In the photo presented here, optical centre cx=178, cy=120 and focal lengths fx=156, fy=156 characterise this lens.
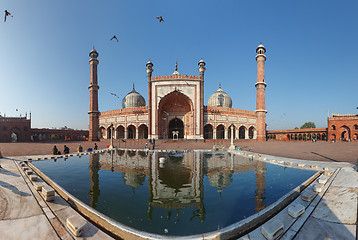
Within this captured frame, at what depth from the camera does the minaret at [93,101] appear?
32.4m

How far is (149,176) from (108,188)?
1.98 metres

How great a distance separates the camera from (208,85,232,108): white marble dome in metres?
40.0

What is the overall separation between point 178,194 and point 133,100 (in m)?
36.3

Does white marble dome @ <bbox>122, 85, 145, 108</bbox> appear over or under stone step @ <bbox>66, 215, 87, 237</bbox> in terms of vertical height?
over

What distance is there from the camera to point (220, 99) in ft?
132

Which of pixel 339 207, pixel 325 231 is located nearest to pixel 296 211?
pixel 325 231

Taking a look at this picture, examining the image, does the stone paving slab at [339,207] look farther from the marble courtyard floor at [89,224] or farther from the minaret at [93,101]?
the minaret at [93,101]

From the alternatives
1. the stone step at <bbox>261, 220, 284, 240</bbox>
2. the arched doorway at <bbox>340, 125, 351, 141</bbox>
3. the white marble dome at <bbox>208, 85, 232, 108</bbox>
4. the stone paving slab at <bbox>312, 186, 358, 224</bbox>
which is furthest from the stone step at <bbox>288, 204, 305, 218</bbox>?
the arched doorway at <bbox>340, 125, 351, 141</bbox>

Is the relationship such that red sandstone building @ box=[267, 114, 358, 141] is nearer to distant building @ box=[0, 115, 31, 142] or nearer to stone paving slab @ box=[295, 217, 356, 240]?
stone paving slab @ box=[295, 217, 356, 240]

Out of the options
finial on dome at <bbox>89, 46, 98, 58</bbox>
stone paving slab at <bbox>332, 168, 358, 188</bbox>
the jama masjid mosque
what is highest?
finial on dome at <bbox>89, 46, 98, 58</bbox>

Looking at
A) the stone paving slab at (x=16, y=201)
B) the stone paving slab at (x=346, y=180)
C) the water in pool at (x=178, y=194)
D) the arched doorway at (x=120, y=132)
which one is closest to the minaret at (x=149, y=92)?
the arched doorway at (x=120, y=132)

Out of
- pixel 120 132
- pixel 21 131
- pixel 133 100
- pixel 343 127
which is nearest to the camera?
pixel 21 131

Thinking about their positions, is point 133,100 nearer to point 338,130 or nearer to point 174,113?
point 174,113

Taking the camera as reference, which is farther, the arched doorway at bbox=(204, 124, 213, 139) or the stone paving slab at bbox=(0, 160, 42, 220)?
the arched doorway at bbox=(204, 124, 213, 139)
